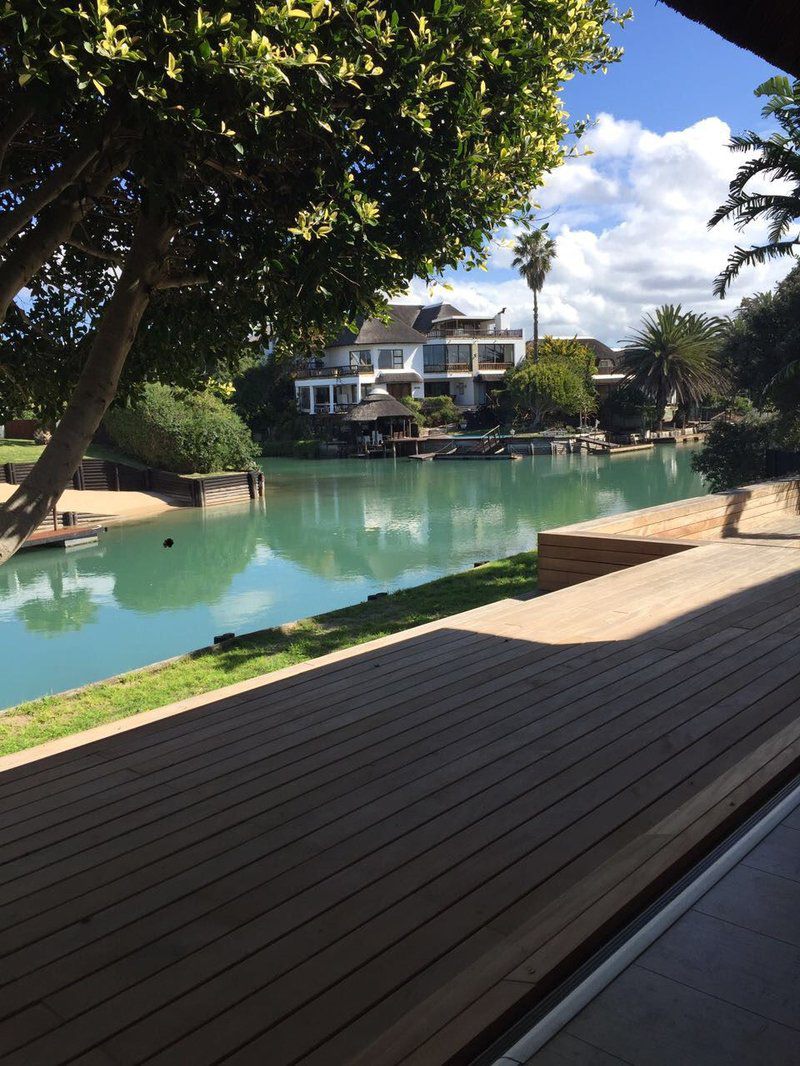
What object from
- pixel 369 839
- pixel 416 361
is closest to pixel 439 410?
pixel 416 361

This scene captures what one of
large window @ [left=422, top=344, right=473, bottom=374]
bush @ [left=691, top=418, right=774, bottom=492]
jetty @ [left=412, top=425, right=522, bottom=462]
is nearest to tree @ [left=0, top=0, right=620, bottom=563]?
bush @ [left=691, top=418, right=774, bottom=492]

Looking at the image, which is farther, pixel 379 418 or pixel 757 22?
pixel 379 418

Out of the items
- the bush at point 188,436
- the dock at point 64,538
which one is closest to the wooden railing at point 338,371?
the bush at point 188,436

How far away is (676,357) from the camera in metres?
53.8

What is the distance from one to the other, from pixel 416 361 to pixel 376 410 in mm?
12467

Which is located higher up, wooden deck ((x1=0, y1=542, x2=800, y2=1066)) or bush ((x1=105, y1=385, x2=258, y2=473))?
bush ((x1=105, y1=385, x2=258, y2=473))

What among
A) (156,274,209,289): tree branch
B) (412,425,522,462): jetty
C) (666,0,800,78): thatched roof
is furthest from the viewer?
(412,425,522,462): jetty

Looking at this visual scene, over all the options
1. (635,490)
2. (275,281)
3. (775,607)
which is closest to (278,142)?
(275,281)

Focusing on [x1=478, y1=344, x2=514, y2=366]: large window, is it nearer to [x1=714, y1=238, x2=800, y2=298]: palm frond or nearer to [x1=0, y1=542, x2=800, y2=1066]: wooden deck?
[x1=714, y1=238, x2=800, y2=298]: palm frond

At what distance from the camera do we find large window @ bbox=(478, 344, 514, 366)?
214ft

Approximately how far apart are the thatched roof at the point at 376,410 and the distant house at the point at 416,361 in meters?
5.01

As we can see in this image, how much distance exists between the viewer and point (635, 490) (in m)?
31.6

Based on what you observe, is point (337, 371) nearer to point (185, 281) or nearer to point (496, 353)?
point (496, 353)

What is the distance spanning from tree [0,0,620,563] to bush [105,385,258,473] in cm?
2847
